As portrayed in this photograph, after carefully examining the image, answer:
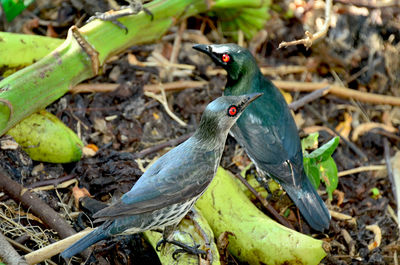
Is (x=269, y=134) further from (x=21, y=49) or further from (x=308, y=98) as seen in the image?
(x=21, y=49)

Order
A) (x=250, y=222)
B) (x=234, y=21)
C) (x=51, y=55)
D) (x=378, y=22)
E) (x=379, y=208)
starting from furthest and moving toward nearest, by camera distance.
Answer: (x=378, y=22) → (x=234, y=21) → (x=379, y=208) → (x=51, y=55) → (x=250, y=222)

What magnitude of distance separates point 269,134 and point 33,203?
1778 mm

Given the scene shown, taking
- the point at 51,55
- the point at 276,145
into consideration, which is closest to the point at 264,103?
the point at 276,145

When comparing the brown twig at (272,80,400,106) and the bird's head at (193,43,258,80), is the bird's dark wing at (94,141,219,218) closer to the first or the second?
the bird's head at (193,43,258,80)

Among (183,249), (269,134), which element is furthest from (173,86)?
(183,249)

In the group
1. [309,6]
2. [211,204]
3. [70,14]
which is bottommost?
[211,204]

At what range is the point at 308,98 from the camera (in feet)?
16.7

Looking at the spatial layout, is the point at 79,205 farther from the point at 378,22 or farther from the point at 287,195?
the point at 378,22

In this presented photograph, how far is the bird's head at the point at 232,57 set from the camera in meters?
4.45

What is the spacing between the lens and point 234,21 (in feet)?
18.7

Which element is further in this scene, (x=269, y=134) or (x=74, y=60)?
(x=269, y=134)

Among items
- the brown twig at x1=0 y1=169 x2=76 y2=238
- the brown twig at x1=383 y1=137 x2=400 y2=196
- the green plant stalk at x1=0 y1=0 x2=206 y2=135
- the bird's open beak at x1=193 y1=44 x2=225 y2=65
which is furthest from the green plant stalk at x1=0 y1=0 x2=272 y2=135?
the brown twig at x1=383 y1=137 x2=400 y2=196

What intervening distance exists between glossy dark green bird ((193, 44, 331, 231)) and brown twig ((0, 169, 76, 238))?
150cm

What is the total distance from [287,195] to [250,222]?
2.19 ft
